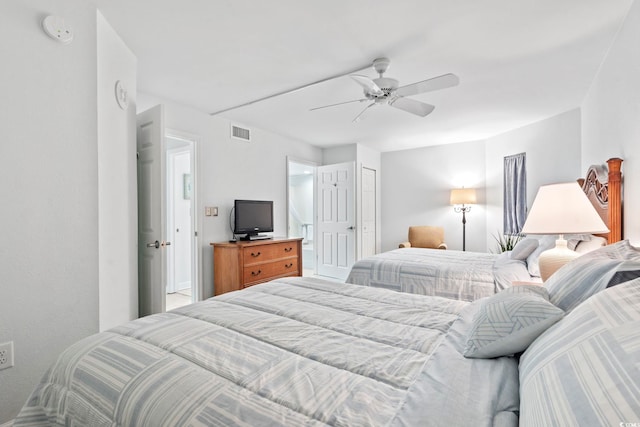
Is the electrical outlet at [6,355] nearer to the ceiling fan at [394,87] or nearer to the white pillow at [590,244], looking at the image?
the ceiling fan at [394,87]

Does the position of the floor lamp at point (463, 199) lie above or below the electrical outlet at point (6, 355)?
above

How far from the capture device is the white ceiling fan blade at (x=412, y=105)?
106 inches

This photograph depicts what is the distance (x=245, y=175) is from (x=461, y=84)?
2887 mm

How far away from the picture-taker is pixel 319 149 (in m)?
6.01

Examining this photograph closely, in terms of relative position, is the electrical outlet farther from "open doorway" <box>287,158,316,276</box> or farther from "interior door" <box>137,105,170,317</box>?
"open doorway" <box>287,158,316,276</box>

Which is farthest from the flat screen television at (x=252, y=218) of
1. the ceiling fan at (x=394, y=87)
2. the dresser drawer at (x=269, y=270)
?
the ceiling fan at (x=394, y=87)

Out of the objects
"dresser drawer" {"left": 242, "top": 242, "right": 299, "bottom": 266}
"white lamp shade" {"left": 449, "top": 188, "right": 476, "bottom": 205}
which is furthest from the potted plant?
"dresser drawer" {"left": 242, "top": 242, "right": 299, "bottom": 266}

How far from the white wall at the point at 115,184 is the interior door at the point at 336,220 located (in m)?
3.50

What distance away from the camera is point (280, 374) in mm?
925

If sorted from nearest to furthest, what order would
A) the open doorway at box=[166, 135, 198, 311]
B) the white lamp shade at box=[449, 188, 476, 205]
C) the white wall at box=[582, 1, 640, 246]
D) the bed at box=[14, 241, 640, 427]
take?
the bed at box=[14, 241, 640, 427] < the white wall at box=[582, 1, 640, 246] < the open doorway at box=[166, 135, 198, 311] < the white lamp shade at box=[449, 188, 476, 205]

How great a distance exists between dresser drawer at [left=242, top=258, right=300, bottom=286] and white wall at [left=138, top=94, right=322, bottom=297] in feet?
1.87

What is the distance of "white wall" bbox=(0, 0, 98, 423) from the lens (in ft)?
5.26

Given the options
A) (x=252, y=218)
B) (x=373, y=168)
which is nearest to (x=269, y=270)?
(x=252, y=218)

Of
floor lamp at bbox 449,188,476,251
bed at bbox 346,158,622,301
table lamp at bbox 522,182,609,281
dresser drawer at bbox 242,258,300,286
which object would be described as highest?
floor lamp at bbox 449,188,476,251
